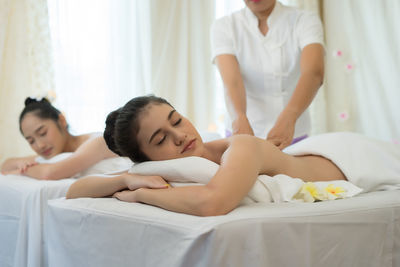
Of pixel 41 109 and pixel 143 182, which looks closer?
pixel 143 182

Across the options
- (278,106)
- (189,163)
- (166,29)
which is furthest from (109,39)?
(189,163)

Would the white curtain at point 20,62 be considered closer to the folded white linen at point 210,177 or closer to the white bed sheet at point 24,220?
the white bed sheet at point 24,220

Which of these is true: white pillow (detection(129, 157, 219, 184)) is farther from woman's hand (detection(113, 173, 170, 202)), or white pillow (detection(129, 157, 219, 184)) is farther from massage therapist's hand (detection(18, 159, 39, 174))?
massage therapist's hand (detection(18, 159, 39, 174))

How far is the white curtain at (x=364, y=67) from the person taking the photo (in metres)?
3.79

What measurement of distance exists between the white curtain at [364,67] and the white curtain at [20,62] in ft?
A: 8.87

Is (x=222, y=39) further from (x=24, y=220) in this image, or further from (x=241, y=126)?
(x=24, y=220)

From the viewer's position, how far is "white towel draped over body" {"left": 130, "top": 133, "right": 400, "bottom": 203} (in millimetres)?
1183

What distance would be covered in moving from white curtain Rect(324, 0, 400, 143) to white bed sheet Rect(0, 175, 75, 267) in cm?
295

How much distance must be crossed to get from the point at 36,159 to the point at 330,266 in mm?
1884

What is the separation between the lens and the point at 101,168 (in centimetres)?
224

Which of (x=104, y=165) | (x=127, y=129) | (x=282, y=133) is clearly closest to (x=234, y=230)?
(x=127, y=129)

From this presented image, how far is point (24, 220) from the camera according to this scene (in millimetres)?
1750

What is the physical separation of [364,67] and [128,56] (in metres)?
2.14

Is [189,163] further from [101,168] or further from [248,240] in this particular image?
[101,168]
